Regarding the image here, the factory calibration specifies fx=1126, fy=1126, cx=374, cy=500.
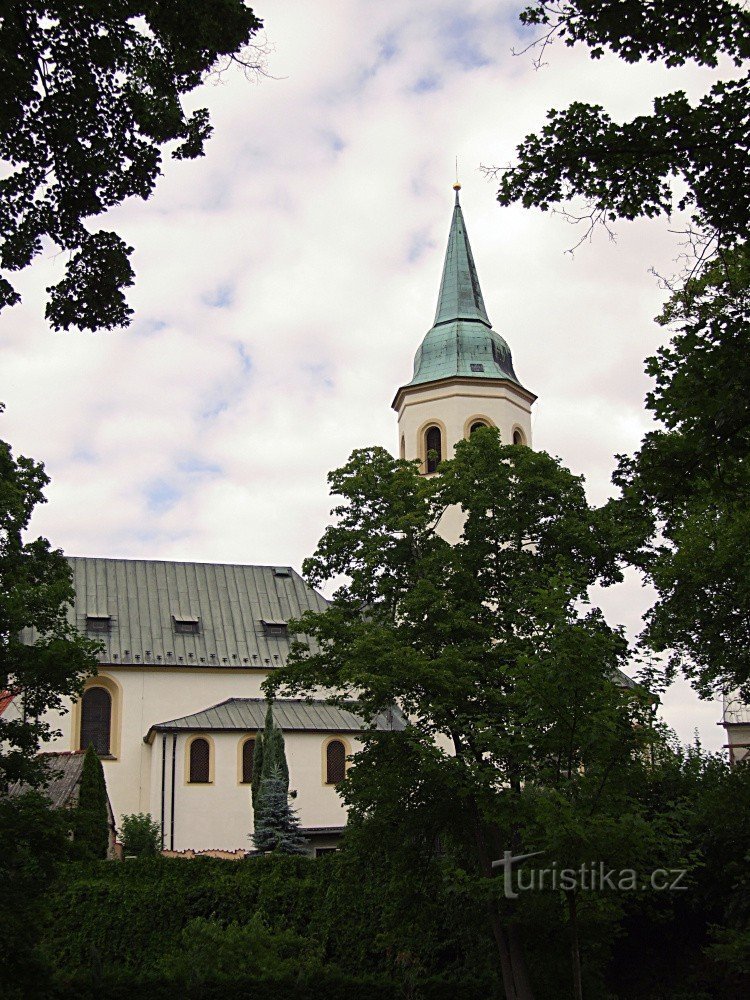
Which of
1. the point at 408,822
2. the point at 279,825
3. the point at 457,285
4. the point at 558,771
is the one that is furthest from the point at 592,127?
the point at 457,285

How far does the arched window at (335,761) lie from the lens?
37.1 meters

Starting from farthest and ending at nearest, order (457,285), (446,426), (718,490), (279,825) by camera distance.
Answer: (457,285) < (446,426) < (279,825) < (718,490)

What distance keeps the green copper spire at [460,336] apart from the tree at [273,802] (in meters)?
14.9

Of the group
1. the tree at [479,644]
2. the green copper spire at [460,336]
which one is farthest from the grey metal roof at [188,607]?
the tree at [479,644]

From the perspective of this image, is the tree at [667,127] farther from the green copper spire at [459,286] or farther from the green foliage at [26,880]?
the green copper spire at [459,286]

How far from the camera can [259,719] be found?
37.6 metres

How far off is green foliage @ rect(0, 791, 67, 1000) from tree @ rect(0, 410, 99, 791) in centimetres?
51

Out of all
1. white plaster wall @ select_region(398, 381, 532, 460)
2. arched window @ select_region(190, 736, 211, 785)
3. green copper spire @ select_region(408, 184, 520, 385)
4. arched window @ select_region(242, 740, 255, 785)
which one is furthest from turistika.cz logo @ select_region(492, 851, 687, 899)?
green copper spire @ select_region(408, 184, 520, 385)

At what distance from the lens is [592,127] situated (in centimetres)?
845

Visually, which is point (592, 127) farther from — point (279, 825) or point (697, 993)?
point (279, 825)

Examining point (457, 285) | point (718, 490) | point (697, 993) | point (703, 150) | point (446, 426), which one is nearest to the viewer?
point (703, 150)

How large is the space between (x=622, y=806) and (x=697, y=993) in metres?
6.51

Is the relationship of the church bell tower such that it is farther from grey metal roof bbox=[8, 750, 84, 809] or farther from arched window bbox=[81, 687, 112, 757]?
grey metal roof bbox=[8, 750, 84, 809]

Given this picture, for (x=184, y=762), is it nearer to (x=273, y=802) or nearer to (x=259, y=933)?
(x=273, y=802)
